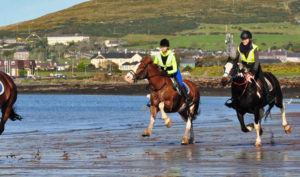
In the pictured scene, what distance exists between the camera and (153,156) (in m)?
16.8

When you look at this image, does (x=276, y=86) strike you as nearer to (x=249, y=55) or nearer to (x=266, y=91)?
(x=266, y=91)

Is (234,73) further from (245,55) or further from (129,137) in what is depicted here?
(129,137)

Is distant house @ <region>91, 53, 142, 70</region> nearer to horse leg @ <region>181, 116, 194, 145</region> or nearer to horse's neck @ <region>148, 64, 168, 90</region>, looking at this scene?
horse leg @ <region>181, 116, 194, 145</region>

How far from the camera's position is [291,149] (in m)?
17.5

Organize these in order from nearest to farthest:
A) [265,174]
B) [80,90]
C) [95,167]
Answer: [265,174]
[95,167]
[80,90]

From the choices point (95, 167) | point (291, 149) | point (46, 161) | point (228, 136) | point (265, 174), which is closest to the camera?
point (265, 174)

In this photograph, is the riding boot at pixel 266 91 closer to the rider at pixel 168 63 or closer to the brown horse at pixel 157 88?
the rider at pixel 168 63

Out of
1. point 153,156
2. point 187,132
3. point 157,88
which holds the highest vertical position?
point 157,88

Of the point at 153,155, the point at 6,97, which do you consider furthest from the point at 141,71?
the point at 6,97

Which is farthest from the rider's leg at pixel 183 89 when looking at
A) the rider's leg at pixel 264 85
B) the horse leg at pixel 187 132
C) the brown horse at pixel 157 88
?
the rider's leg at pixel 264 85

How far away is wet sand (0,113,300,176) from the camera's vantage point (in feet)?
45.1

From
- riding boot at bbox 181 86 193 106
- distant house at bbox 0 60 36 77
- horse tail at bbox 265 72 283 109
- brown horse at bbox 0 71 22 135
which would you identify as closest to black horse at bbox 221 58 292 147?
horse tail at bbox 265 72 283 109

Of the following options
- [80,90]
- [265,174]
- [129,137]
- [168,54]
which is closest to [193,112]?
[168,54]

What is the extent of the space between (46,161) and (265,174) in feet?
16.8
